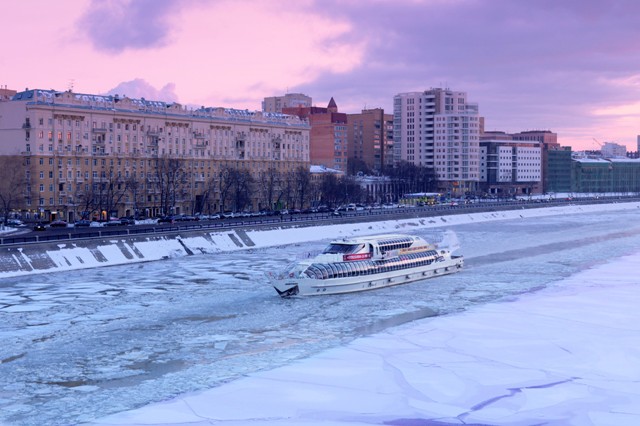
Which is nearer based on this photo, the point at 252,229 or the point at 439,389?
the point at 439,389

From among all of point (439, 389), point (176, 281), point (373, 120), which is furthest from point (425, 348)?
point (373, 120)

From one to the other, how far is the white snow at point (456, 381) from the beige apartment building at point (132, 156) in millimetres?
56507

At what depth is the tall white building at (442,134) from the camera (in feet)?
554

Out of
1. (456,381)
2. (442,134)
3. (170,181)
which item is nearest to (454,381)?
(456,381)

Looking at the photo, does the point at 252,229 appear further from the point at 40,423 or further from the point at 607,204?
the point at 607,204

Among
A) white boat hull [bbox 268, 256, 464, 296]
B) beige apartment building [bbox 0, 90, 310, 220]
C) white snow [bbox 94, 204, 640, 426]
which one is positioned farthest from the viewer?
beige apartment building [bbox 0, 90, 310, 220]

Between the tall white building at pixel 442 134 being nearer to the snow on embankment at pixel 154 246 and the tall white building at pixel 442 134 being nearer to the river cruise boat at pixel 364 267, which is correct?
the snow on embankment at pixel 154 246

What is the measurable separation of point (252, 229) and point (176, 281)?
24208mm

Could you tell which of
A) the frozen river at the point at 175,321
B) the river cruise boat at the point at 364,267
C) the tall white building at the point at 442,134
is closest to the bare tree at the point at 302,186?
the frozen river at the point at 175,321

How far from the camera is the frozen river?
2366 cm

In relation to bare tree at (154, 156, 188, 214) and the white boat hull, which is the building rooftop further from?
the white boat hull

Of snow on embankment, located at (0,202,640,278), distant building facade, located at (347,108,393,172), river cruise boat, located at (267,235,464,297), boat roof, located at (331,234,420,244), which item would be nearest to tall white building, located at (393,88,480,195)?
distant building facade, located at (347,108,393,172)

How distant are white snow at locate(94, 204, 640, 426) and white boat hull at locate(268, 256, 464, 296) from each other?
8580mm

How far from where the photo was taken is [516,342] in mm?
28406
